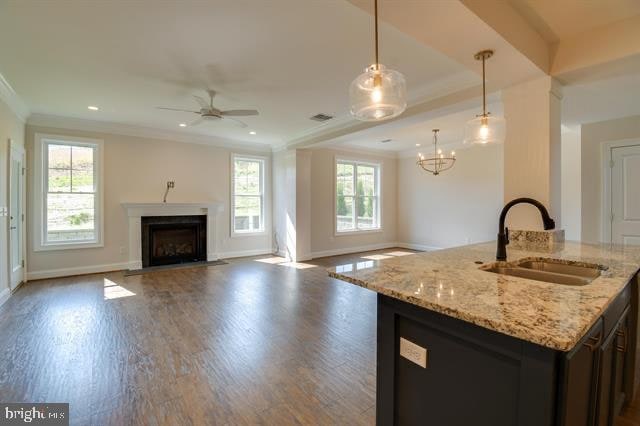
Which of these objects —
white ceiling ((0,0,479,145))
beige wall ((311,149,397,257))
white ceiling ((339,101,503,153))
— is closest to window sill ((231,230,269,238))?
beige wall ((311,149,397,257))

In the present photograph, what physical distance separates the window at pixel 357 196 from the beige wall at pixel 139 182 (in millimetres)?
2660

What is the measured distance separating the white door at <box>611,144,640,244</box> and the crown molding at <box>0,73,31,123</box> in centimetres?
832

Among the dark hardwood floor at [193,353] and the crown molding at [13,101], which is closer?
the dark hardwood floor at [193,353]

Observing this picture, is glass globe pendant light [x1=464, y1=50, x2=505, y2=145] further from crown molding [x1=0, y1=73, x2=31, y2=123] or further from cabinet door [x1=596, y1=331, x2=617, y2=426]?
crown molding [x1=0, y1=73, x2=31, y2=123]

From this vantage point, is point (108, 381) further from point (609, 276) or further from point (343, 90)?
point (343, 90)

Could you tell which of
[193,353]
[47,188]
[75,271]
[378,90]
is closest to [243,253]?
[75,271]

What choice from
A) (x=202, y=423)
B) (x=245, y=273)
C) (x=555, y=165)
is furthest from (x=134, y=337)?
(x=555, y=165)

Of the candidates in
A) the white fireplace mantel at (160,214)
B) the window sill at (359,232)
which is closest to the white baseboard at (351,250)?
the window sill at (359,232)

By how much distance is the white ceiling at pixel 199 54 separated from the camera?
237 centimetres

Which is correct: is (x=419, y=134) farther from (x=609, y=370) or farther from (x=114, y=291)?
(x=114, y=291)

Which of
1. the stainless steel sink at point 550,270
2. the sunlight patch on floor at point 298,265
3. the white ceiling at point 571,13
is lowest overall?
the sunlight patch on floor at point 298,265

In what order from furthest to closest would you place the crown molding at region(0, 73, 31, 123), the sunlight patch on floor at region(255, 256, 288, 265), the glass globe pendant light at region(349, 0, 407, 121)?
the sunlight patch on floor at region(255, 256, 288, 265)
the crown molding at region(0, 73, 31, 123)
the glass globe pendant light at region(349, 0, 407, 121)

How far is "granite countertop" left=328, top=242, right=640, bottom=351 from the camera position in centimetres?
83

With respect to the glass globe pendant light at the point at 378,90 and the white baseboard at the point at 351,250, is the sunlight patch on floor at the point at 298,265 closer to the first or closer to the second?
the white baseboard at the point at 351,250
